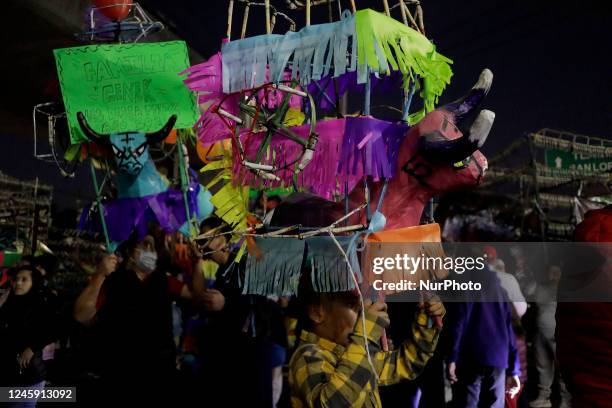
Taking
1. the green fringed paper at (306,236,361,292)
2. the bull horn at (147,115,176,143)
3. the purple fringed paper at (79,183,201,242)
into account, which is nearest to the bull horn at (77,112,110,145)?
the bull horn at (147,115,176,143)

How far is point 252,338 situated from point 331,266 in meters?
2.03

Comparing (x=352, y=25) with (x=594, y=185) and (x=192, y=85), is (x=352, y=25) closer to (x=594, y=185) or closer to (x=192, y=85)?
(x=192, y=85)

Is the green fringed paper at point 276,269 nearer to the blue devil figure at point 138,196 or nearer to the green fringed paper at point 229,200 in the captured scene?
the green fringed paper at point 229,200

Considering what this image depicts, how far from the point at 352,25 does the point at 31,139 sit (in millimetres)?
7628

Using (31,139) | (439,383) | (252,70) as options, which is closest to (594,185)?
(439,383)

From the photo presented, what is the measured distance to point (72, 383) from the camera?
5.25m

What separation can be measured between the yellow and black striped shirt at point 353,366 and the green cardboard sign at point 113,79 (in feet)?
4.41

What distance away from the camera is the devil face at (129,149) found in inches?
116

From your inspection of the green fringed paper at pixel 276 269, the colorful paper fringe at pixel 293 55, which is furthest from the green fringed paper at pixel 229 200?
the colorful paper fringe at pixel 293 55

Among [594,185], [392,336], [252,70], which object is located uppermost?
[594,185]

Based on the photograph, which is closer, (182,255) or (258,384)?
(258,384)

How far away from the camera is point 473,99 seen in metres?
1.82

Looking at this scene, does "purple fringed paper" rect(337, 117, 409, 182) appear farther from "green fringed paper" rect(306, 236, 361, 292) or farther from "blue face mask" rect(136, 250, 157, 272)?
"blue face mask" rect(136, 250, 157, 272)

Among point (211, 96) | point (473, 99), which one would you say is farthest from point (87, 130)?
point (473, 99)
